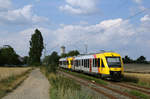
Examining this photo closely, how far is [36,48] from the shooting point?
245 feet

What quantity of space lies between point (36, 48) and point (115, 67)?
56.7 meters

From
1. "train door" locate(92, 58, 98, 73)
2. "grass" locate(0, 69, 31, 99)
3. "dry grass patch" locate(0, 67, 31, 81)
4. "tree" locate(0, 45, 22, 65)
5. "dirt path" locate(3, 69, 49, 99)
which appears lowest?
"dirt path" locate(3, 69, 49, 99)

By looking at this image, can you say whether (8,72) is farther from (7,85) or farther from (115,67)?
(115,67)

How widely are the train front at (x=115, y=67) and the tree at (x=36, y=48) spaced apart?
53.6m

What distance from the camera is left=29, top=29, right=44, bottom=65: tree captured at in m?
73.1

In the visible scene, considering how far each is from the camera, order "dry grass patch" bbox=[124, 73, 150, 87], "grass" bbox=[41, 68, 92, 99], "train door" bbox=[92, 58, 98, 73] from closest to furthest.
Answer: "grass" bbox=[41, 68, 92, 99] < "dry grass patch" bbox=[124, 73, 150, 87] < "train door" bbox=[92, 58, 98, 73]

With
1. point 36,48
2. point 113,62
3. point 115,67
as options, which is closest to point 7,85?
point 115,67

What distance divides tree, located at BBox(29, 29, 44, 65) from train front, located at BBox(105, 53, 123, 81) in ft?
176

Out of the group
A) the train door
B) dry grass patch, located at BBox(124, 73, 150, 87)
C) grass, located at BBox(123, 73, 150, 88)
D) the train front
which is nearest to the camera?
grass, located at BBox(123, 73, 150, 88)

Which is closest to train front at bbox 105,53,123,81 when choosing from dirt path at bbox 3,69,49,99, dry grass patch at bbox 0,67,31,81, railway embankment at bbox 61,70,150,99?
railway embankment at bbox 61,70,150,99

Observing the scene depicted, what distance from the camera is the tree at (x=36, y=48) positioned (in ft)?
240

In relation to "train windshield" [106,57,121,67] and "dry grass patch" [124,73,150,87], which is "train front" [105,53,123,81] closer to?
"train windshield" [106,57,121,67]

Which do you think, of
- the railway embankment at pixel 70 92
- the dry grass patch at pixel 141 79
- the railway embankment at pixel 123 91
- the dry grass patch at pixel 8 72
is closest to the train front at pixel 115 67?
the dry grass patch at pixel 141 79

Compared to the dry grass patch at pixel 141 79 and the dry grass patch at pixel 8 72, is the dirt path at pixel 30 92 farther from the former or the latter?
the dry grass patch at pixel 141 79
